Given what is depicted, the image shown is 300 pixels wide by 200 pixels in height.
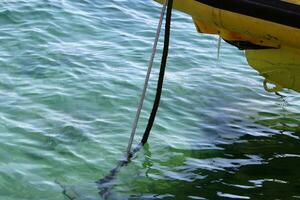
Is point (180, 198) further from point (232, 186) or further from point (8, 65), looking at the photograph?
point (8, 65)

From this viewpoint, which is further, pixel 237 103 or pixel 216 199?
pixel 237 103

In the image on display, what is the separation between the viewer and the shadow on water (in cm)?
533

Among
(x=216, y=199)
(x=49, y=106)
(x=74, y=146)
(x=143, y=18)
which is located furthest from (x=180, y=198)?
(x=143, y=18)

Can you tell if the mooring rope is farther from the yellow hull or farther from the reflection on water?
the yellow hull

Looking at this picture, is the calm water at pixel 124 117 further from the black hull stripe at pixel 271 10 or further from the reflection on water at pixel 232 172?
the black hull stripe at pixel 271 10

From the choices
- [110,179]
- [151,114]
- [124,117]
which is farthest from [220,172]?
[124,117]

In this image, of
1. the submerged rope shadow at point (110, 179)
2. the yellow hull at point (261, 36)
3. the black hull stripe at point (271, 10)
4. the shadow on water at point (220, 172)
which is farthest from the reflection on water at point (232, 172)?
the black hull stripe at point (271, 10)

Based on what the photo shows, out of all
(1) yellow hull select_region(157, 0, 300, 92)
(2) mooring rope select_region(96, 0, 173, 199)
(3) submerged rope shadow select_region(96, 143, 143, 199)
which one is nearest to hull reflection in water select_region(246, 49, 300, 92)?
(1) yellow hull select_region(157, 0, 300, 92)

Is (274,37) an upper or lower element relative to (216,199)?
upper

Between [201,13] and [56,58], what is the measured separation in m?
3.00

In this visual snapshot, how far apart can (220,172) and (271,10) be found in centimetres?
168

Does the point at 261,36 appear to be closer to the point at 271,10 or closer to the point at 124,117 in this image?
the point at 271,10

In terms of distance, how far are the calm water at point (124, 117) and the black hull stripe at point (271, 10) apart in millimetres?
1539

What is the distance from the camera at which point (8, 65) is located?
740 cm
